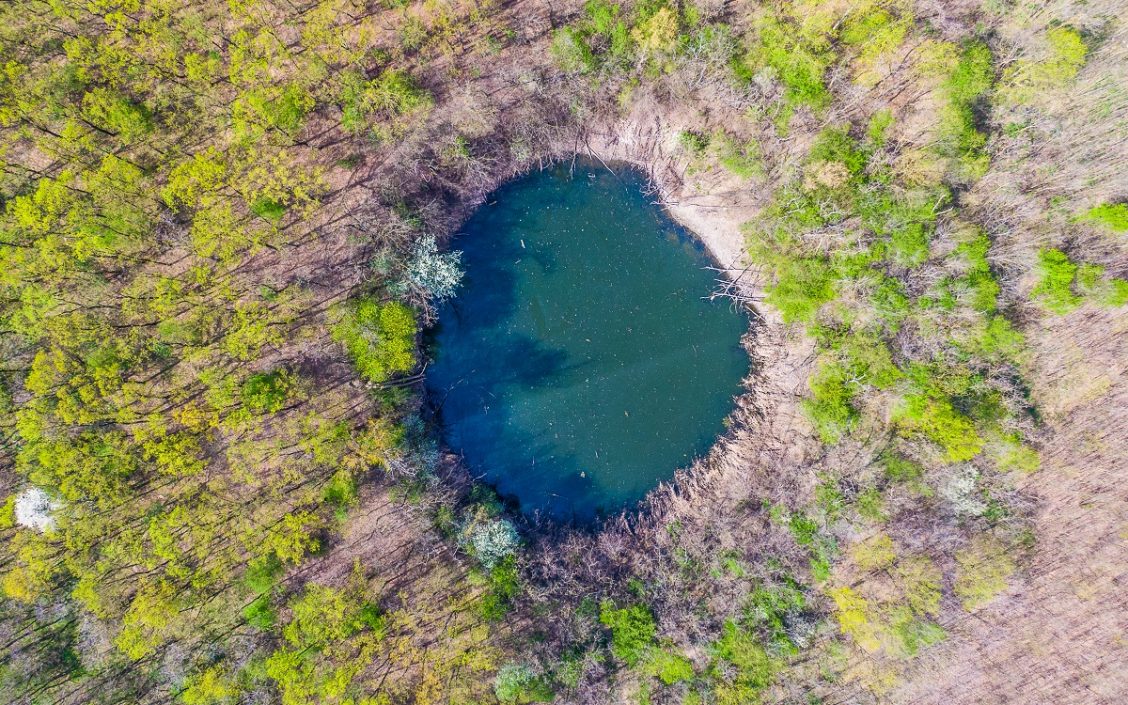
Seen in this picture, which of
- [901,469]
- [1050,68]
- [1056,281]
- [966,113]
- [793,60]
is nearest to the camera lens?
[1050,68]

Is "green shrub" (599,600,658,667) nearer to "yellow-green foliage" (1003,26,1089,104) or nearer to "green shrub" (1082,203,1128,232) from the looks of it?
"green shrub" (1082,203,1128,232)

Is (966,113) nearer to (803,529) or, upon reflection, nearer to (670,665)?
(803,529)

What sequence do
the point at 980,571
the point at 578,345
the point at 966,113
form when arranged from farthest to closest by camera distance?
the point at 578,345, the point at 980,571, the point at 966,113

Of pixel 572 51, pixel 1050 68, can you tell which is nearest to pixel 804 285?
pixel 1050 68

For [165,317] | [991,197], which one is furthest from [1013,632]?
[165,317]

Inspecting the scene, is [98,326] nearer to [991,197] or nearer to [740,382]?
[740,382]

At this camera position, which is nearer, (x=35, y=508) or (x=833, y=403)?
(x=35, y=508)

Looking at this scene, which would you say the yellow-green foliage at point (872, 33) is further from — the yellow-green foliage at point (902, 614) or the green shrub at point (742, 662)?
the green shrub at point (742, 662)

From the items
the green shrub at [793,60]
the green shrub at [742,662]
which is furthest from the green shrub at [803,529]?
the green shrub at [793,60]
